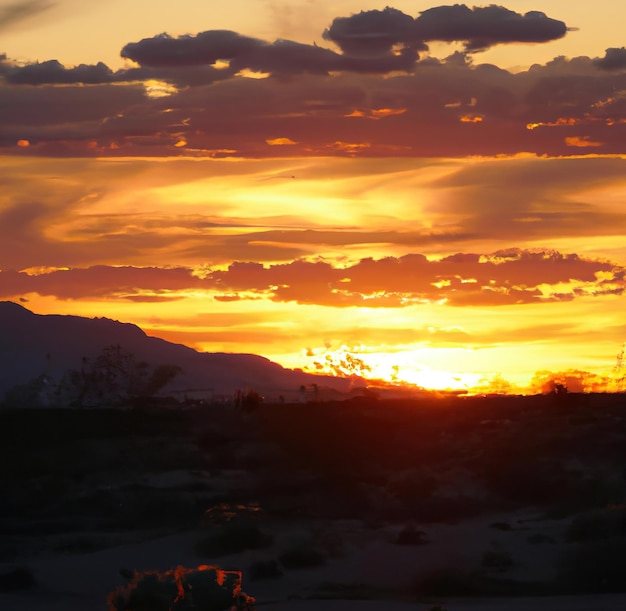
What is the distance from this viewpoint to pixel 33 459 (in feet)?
184

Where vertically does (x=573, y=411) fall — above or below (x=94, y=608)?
above

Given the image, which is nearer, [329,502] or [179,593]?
[179,593]

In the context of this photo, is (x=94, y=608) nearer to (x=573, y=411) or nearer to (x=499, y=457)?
(x=499, y=457)

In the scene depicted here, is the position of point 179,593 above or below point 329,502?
above

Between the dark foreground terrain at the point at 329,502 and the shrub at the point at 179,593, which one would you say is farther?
the dark foreground terrain at the point at 329,502

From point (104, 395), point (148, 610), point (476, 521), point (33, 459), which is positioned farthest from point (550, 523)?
point (104, 395)

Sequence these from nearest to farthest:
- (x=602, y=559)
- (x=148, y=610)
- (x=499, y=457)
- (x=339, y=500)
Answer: (x=148, y=610)
(x=602, y=559)
(x=339, y=500)
(x=499, y=457)

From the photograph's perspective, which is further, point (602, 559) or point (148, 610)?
point (602, 559)

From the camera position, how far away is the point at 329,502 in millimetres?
43656

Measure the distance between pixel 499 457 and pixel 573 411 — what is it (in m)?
13.8

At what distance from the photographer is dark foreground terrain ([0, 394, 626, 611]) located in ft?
99.7

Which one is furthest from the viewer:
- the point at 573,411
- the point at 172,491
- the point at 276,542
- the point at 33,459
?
the point at 573,411

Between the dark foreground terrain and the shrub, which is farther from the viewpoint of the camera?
the dark foreground terrain

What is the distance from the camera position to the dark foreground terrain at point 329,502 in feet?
99.7
